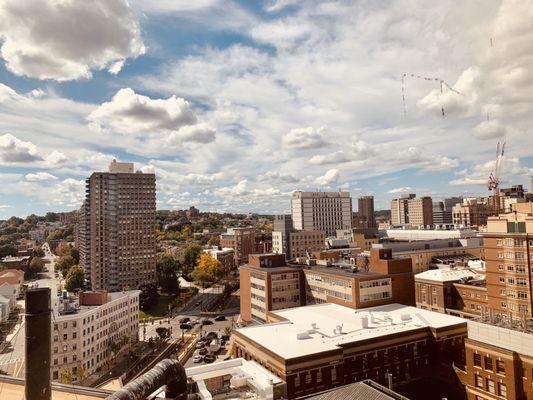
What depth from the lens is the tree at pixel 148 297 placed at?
127250 millimetres


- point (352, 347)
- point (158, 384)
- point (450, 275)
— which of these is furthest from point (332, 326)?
point (450, 275)

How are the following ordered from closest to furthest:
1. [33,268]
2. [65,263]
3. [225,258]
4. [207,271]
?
1. [207,271]
2. [225,258]
3. [65,263]
4. [33,268]

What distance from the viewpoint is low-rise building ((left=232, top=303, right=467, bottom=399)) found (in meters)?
48.2

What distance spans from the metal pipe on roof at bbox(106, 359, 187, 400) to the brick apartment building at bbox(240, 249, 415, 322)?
44.6m

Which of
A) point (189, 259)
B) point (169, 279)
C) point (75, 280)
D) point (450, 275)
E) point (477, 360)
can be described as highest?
point (450, 275)

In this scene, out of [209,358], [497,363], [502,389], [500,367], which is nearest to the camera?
[502,389]

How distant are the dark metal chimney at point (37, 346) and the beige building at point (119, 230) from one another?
150 metres

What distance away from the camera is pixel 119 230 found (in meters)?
164

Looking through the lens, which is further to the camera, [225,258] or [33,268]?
[33,268]

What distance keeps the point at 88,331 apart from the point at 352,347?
182ft

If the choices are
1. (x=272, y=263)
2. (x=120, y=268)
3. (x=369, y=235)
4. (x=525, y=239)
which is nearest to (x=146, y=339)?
(x=272, y=263)

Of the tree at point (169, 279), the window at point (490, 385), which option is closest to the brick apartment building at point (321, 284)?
the window at point (490, 385)

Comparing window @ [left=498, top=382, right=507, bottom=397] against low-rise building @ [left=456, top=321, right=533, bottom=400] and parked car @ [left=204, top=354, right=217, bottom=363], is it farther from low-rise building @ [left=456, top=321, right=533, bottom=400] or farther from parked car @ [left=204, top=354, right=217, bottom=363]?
parked car @ [left=204, top=354, right=217, bottom=363]

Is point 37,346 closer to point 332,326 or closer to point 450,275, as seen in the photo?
point 332,326
